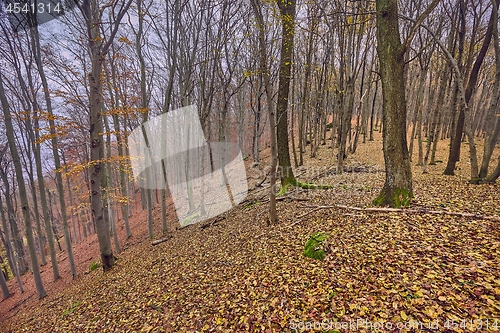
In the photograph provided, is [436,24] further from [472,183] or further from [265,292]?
[265,292]

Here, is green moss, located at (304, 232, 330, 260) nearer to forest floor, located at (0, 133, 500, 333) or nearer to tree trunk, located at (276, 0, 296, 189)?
forest floor, located at (0, 133, 500, 333)

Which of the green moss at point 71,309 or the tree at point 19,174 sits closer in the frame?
the green moss at point 71,309

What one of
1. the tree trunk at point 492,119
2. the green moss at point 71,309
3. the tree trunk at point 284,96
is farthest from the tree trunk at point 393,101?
the green moss at point 71,309

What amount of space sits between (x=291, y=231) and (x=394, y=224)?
7.89 ft

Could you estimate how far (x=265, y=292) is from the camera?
12.9ft

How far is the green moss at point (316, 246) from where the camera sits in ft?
14.5

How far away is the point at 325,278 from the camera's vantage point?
12.4 ft

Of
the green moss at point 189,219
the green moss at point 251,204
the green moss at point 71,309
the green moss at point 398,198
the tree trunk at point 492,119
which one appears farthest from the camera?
the green moss at point 189,219

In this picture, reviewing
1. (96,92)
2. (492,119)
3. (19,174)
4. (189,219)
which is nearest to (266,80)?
(96,92)

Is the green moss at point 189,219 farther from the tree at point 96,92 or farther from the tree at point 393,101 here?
the tree at point 393,101

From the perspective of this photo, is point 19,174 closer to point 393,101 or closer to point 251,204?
point 251,204

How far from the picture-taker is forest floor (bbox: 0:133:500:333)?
2.82 m

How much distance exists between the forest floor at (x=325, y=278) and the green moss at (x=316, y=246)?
0.17 metres

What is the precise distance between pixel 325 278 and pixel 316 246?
0.92m
